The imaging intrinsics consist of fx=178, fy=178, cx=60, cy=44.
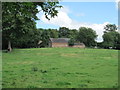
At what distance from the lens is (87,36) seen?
224 feet

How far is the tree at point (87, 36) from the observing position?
224ft

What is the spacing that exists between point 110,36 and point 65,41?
1952 centimetres

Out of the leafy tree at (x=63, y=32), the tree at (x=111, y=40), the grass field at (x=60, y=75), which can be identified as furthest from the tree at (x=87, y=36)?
the grass field at (x=60, y=75)

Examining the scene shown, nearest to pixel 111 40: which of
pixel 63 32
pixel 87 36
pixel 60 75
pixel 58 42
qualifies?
pixel 87 36

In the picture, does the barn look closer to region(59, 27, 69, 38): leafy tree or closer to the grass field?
region(59, 27, 69, 38): leafy tree

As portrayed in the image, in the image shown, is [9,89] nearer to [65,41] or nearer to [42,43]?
[42,43]

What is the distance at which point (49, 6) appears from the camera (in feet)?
15.3

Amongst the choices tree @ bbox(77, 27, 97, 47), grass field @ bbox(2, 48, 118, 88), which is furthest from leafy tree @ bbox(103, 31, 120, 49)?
grass field @ bbox(2, 48, 118, 88)

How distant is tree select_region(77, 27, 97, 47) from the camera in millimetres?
68419

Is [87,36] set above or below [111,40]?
above

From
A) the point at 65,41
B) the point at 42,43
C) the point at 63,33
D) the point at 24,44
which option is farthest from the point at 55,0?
the point at 63,33

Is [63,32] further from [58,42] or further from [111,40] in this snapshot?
[111,40]

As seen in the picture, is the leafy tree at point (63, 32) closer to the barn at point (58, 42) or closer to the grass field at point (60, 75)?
the barn at point (58, 42)

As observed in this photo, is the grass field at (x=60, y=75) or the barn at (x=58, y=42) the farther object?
the barn at (x=58, y=42)
